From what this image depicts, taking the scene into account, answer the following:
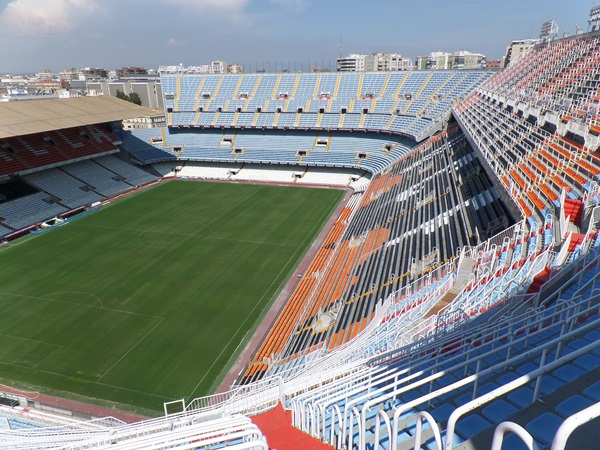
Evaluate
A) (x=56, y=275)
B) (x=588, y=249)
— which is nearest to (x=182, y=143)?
(x=56, y=275)

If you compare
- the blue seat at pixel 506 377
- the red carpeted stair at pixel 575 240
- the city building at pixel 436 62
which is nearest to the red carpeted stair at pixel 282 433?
the blue seat at pixel 506 377

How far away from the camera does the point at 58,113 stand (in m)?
34.5

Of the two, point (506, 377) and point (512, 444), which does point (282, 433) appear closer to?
point (506, 377)

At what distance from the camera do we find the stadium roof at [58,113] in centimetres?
2969

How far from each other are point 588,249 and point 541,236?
2073 mm

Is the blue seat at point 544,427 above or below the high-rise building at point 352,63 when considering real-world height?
below

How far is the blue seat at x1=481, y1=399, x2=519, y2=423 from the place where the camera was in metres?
4.84

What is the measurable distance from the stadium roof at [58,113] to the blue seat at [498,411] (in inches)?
1276

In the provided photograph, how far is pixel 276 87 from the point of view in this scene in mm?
55062

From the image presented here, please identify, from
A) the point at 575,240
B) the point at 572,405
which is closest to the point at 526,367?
the point at 572,405

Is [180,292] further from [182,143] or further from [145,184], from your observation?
[182,143]

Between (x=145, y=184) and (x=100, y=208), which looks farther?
(x=145, y=184)

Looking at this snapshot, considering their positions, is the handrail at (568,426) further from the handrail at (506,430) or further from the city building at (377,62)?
the city building at (377,62)

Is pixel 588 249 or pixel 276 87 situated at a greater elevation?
pixel 276 87
